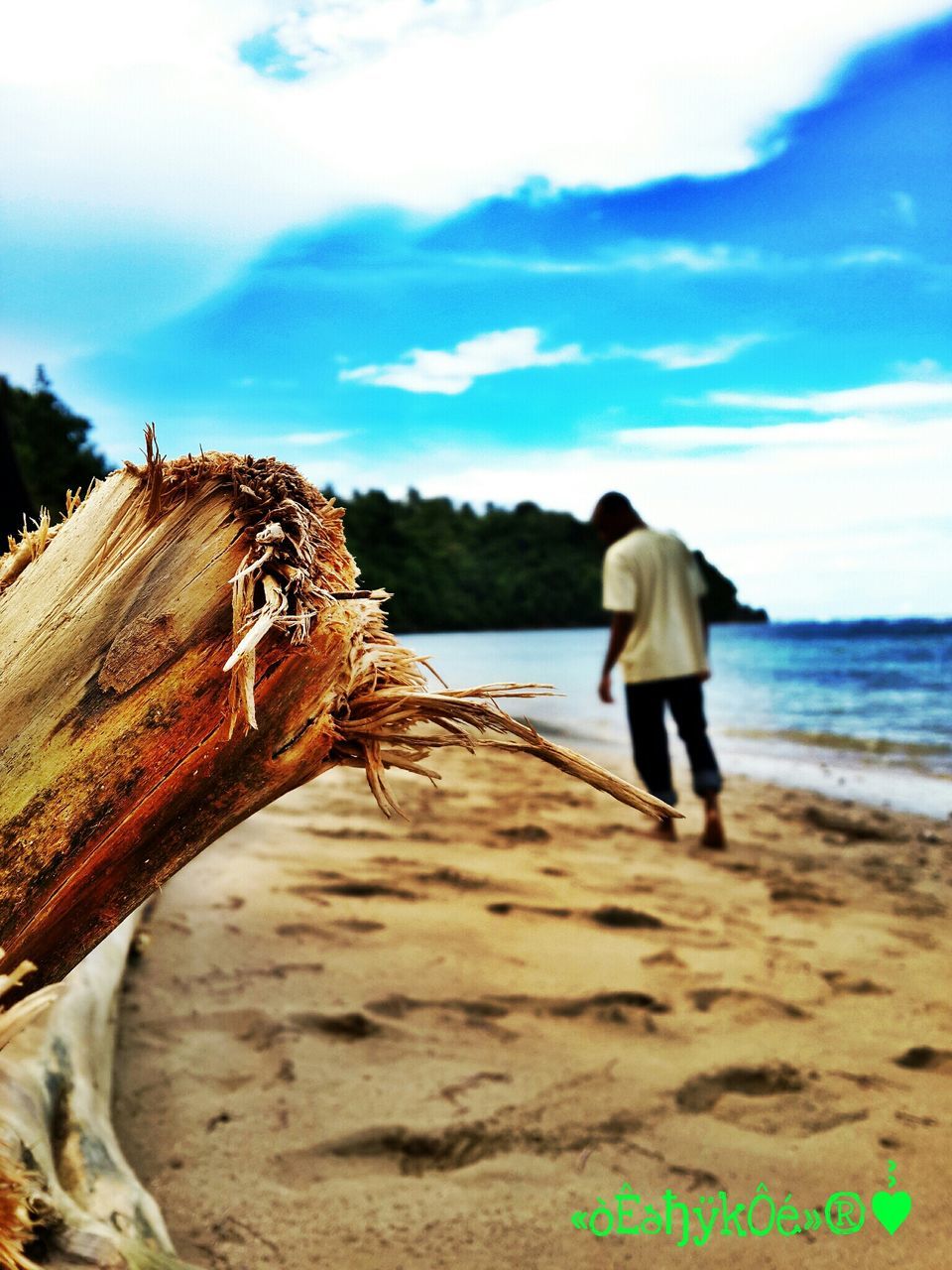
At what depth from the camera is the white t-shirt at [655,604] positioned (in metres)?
5.84

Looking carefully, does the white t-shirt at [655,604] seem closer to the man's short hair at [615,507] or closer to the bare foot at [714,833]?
the man's short hair at [615,507]

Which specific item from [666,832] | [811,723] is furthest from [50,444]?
[666,832]

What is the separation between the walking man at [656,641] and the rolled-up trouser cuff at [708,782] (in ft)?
0.57

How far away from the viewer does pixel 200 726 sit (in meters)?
1.29

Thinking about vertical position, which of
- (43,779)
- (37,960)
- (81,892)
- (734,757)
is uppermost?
(43,779)

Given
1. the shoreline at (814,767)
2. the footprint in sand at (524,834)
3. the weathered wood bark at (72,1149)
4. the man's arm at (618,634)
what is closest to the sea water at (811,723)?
the shoreline at (814,767)

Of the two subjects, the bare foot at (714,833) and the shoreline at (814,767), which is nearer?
the bare foot at (714,833)

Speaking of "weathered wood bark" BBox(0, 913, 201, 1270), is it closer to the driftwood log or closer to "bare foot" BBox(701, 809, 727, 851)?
the driftwood log

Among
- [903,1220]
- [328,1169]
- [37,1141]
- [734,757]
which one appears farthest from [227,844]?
[734,757]

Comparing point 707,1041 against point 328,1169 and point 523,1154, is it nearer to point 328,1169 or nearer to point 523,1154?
point 523,1154

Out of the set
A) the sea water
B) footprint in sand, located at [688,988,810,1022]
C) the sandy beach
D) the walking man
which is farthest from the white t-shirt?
footprint in sand, located at [688,988,810,1022]

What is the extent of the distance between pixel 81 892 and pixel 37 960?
0.40 ft

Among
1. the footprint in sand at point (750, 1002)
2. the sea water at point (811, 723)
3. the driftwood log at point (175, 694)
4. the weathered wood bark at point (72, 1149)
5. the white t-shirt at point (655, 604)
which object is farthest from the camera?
the sea water at point (811, 723)

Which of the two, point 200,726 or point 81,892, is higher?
point 200,726
